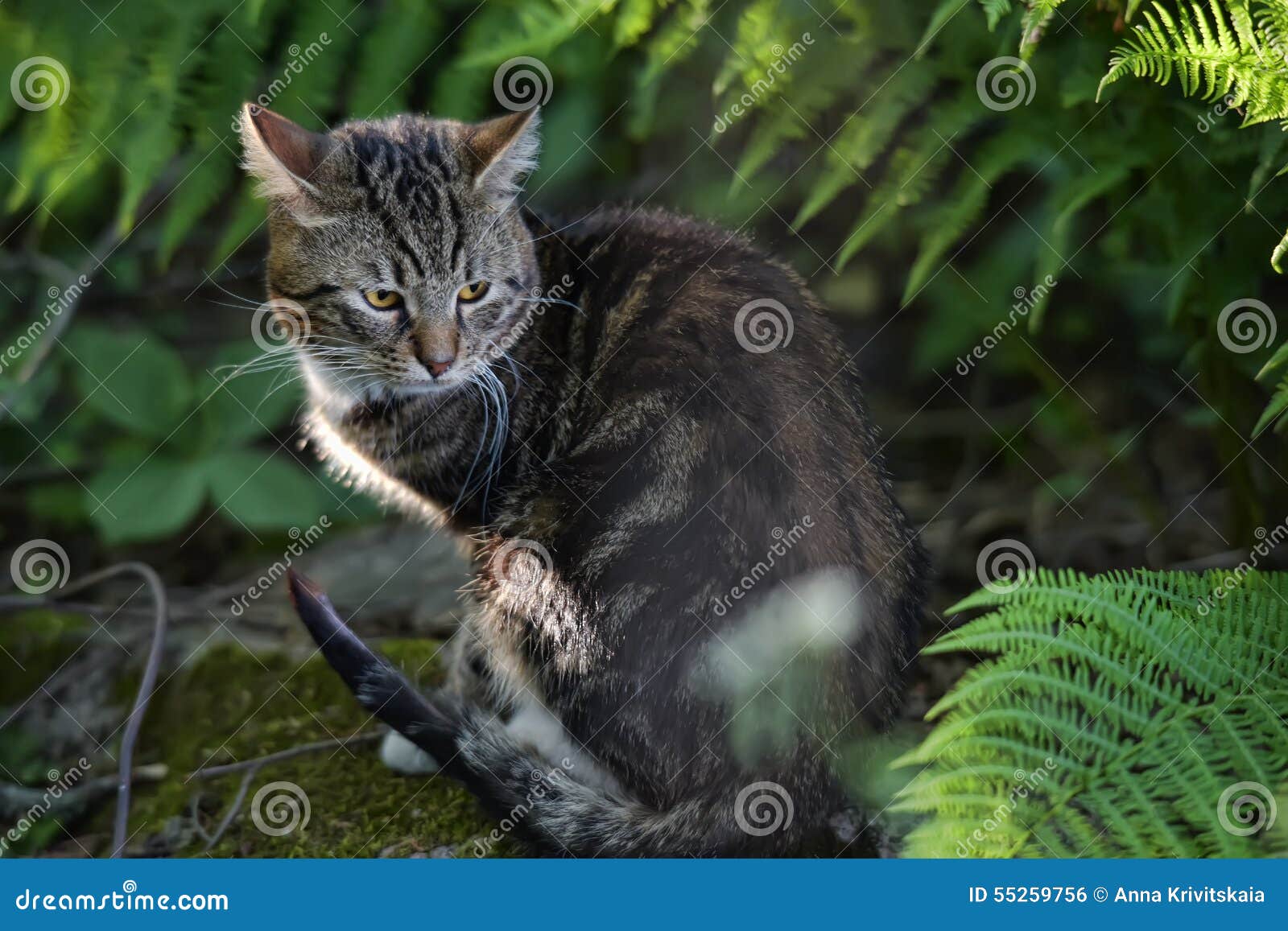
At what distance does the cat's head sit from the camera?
2051 mm

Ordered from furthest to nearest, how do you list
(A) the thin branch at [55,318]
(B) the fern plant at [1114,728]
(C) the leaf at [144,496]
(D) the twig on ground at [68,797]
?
(A) the thin branch at [55,318], (C) the leaf at [144,496], (D) the twig on ground at [68,797], (B) the fern plant at [1114,728]

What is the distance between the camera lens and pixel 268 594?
272cm

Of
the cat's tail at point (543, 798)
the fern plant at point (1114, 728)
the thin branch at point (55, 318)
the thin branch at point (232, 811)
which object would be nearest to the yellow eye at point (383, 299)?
the cat's tail at point (543, 798)

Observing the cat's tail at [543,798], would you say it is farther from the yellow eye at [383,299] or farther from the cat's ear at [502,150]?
the cat's ear at [502,150]

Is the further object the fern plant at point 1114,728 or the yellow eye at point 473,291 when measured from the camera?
the yellow eye at point 473,291

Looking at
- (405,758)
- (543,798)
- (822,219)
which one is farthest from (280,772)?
(822,219)

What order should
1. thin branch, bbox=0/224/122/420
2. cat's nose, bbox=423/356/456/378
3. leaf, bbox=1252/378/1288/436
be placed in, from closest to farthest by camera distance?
leaf, bbox=1252/378/1288/436, cat's nose, bbox=423/356/456/378, thin branch, bbox=0/224/122/420

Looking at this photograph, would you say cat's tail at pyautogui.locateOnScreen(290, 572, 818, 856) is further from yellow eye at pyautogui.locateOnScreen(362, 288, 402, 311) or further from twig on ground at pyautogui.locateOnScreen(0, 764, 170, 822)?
twig on ground at pyautogui.locateOnScreen(0, 764, 170, 822)

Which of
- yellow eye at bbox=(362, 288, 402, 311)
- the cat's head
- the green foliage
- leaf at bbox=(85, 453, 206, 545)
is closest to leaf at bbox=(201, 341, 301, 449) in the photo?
the green foliage

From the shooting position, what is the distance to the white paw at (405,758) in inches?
81.4

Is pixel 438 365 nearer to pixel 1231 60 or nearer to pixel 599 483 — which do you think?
pixel 599 483

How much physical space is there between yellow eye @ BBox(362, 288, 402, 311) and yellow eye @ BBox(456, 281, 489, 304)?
0.38 feet

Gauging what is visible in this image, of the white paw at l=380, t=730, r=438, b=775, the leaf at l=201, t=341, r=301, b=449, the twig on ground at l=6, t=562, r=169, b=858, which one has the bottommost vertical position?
the twig on ground at l=6, t=562, r=169, b=858

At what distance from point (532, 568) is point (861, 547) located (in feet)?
1.82
